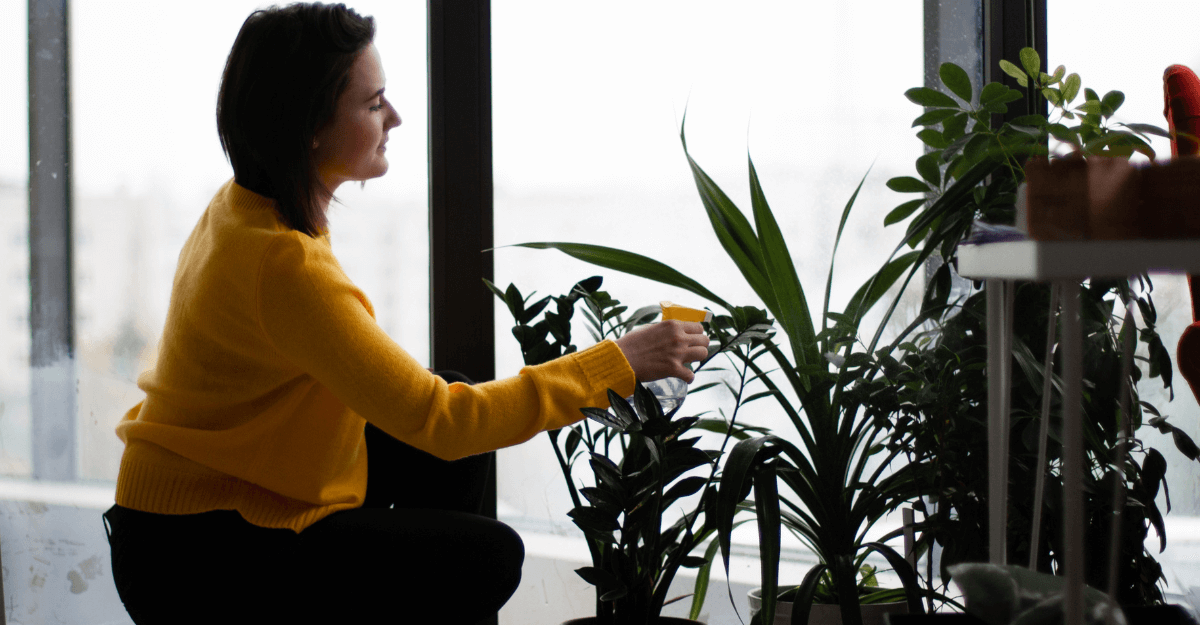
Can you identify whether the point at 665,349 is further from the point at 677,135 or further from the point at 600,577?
the point at 677,135

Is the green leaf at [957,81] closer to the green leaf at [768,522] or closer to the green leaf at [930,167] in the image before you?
the green leaf at [930,167]

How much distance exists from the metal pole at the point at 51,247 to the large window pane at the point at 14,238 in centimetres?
1

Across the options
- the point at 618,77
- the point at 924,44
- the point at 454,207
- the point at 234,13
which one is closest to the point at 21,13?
the point at 234,13

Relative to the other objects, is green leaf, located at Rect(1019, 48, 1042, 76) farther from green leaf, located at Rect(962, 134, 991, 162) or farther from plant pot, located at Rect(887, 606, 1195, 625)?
plant pot, located at Rect(887, 606, 1195, 625)

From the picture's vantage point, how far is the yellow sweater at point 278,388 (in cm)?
101

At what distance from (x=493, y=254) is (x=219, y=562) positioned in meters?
0.89

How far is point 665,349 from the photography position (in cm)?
110

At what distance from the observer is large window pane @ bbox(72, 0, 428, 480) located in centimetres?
169

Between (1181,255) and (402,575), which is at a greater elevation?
(1181,255)

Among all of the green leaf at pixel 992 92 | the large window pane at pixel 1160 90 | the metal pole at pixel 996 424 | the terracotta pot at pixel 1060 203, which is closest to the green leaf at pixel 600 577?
the metal pole at pixel 996 424

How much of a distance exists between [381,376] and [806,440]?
0.64 m

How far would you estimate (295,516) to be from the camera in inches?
42.6

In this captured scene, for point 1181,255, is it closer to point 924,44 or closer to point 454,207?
point 924,44

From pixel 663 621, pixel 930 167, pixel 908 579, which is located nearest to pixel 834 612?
pixel 908 579
